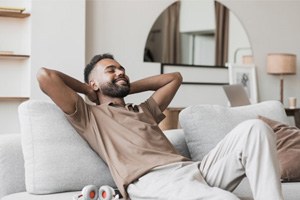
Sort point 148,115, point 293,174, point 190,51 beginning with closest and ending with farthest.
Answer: point 148,115 < point 293,174 < point 190,51

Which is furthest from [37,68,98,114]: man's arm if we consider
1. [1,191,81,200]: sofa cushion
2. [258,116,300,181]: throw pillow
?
[258,116,300,181]: throw pillow

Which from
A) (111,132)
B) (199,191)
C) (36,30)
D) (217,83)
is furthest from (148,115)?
(217,83)

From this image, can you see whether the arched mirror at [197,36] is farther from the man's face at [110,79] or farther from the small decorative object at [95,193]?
the small decorative object at [95,193]

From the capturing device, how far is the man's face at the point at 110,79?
262cm

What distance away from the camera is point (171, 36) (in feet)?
17.9

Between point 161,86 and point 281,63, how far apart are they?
3.17m

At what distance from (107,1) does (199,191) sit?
3.38 metres

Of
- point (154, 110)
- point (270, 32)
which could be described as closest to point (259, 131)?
point (154, 110)

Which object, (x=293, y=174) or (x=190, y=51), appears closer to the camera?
(x=293, y=174)

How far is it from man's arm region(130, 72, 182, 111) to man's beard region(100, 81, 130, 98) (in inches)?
8.1

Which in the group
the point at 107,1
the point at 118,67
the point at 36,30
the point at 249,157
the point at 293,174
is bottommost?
the point at 293,174

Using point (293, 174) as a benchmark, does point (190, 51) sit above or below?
above

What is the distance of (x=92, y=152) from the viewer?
2408mm

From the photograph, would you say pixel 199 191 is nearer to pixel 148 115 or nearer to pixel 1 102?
pixel 148 115
